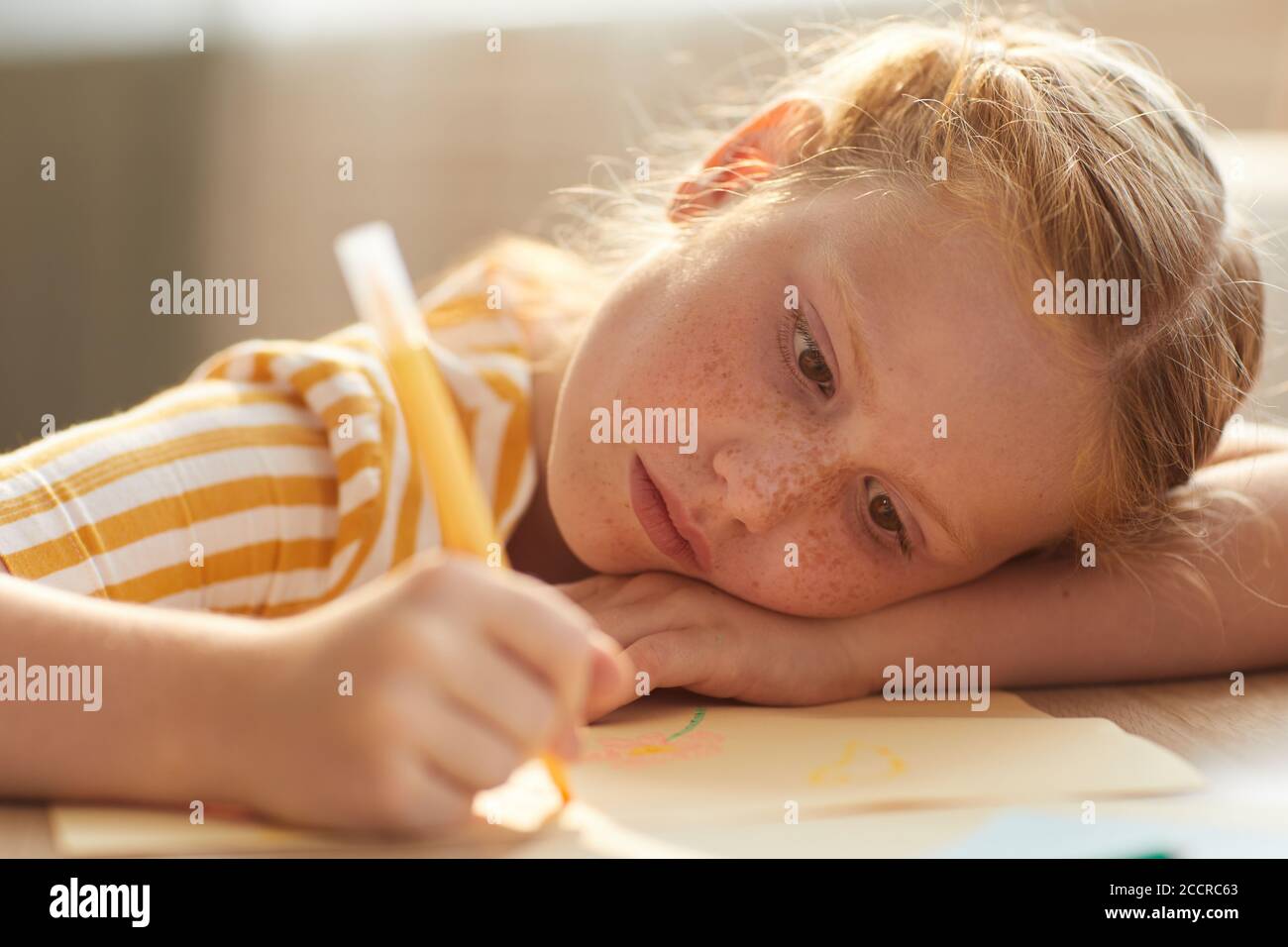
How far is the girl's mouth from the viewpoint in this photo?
2.16ft

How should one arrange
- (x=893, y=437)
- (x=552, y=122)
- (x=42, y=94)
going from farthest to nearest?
(x=552, y=122) → (x=42, y=94) → (x=893, y=437)

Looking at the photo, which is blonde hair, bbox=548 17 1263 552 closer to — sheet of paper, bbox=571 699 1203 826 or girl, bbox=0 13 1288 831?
girl, bbox=0 13 1288 831

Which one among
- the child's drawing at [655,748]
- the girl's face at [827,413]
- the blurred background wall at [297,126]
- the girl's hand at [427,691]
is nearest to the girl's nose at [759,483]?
the girl's face at [827,413]

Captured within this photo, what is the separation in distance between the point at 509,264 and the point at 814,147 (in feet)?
0.92

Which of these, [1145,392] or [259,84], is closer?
[1145,392]

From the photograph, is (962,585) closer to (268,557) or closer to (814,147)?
(814,147)

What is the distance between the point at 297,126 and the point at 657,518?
1.18 metres

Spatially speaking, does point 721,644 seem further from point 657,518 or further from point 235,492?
point 235,492

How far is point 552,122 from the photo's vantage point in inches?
67.0

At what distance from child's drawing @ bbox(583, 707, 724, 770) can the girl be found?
2 centimetres

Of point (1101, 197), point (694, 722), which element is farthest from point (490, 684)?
point (1101, 197)

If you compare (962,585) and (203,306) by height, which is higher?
(203,306)
